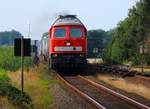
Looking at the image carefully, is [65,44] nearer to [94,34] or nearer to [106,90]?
[106,90]

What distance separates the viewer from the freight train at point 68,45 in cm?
3725

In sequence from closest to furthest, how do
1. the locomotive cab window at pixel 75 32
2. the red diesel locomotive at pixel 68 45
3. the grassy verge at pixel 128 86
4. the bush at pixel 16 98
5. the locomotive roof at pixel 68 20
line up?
the bush at pixel 16 98 → the grassy verge at pixel 128 86 → the red diesel locomotive at pixel 68 45 → the locomotive cab window at pixel 75 32 → the locomotive roof at pixel 68 20

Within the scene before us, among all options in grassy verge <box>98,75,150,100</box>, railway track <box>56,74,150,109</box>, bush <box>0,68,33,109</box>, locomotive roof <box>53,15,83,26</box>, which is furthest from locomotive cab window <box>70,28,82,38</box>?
bush <box>0,68,33,109</box>

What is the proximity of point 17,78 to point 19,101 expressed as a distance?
15843 millimetres

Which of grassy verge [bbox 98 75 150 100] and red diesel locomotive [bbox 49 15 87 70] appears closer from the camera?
grassy verge [bbox 98 75 150 100]

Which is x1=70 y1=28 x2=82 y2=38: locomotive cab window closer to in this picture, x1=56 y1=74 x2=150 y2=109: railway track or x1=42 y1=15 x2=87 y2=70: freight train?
x1=42 y1=15 x2=87 y2=70: freight train

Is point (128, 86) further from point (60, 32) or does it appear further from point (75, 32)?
point (60, 32)

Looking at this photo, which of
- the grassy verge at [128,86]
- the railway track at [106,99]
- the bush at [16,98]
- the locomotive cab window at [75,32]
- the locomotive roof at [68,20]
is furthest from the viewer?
the locomotive roof at [68,20]

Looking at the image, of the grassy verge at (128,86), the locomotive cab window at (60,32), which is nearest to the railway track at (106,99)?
the grassy verge at (128,86)

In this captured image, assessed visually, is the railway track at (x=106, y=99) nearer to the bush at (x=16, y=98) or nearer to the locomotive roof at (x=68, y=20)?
the bush at (x=16, y=98)

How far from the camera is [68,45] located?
3747 cm

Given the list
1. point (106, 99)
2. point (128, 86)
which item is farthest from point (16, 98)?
point (128, 86)

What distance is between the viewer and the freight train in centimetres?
3725

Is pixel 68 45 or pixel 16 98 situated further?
Result: pixel 68 45
